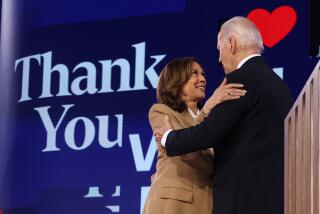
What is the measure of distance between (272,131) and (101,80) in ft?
6.50

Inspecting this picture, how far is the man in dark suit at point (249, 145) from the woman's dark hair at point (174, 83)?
29 centimetres

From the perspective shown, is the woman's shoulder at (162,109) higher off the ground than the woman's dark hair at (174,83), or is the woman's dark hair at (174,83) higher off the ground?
the woman's dark hair at (174,83)

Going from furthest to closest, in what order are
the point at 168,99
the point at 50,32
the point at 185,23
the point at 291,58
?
the point at 50,32 → the point at 185,23 → the point at 291,58 → the point at 168,99

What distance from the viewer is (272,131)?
2.49 m

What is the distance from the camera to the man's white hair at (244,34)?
8.57 ft

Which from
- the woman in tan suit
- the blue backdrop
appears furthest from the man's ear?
the blue backdrop

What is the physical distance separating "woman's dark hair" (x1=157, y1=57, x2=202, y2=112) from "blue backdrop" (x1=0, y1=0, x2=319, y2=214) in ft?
3.64

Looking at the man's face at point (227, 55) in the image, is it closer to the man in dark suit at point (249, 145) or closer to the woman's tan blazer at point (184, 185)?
the man in dark suit at point (249, 145)

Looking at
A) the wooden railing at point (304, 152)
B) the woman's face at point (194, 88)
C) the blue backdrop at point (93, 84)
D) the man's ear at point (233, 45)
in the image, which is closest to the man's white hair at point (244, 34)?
the man's ear at point (233, 45)

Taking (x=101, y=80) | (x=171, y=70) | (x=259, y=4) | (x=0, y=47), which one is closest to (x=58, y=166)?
(x=101, y=80)

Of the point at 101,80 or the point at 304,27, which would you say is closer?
the point at 304,27

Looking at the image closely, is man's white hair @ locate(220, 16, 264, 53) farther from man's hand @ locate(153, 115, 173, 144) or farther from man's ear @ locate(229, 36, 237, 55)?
man's hand @ locate(153, 115, 173, 144)

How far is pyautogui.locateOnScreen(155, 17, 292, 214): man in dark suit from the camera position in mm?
2459

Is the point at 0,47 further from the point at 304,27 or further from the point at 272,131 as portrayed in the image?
the point at 272,131
